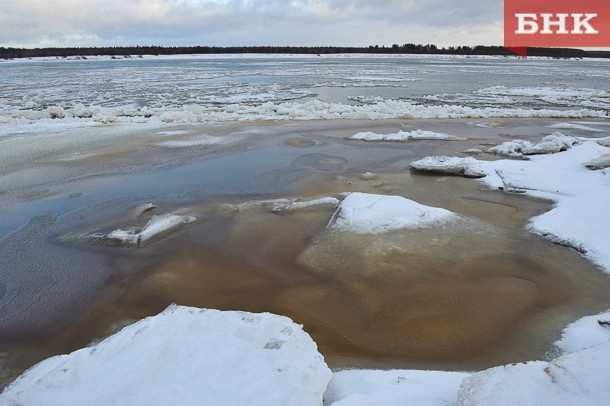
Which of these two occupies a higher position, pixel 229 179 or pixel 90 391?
pixel 229 179

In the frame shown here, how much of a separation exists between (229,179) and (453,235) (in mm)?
3755

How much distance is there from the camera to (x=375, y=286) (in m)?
3.77

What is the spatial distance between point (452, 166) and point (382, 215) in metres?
2.61

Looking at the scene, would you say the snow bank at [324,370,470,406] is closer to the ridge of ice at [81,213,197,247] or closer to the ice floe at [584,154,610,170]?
the ridge of ice at [81,213,197,247]

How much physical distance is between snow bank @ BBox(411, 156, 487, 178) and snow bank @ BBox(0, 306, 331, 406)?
491 cm

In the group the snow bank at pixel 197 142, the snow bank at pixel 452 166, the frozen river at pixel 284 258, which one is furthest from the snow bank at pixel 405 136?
the snow bank at pixel 197 142

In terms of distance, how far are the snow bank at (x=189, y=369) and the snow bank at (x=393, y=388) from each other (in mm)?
152

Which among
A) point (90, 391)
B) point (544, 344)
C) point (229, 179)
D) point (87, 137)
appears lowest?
point (544, 344)

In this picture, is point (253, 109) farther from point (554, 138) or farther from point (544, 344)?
point (544, 344)

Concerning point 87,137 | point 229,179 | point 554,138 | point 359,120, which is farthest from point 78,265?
point 359,120

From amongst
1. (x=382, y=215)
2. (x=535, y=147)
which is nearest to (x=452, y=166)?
(x=535, y=147)

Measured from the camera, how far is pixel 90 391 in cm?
235

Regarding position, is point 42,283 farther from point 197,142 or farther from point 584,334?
point 197,142

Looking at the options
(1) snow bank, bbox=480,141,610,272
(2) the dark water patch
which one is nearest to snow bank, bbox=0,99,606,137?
(1) snow bank, bbox=480,141,610,272
